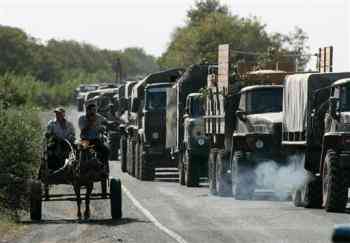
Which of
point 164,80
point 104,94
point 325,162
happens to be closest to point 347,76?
point 325,162

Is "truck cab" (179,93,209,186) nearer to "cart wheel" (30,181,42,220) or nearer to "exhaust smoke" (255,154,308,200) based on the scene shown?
"exhaust smoke" (255,154,308,200)

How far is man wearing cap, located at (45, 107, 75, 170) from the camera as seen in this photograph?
22.5m

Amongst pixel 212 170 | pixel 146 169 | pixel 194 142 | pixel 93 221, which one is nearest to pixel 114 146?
pixel 146 169

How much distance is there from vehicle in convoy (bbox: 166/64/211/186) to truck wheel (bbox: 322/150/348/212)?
10321mm

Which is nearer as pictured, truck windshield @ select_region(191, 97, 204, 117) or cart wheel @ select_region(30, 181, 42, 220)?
cart wheel @ select_region(30, 181, 42, 220)

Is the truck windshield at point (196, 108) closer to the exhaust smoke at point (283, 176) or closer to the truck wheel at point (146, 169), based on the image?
the truck wheel at point (146, 169)

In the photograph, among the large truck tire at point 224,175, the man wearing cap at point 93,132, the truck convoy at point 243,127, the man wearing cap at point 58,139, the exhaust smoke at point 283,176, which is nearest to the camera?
the man wearing cap at point 93,132

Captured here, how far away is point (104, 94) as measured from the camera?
200 ft

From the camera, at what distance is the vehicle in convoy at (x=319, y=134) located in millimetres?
23469

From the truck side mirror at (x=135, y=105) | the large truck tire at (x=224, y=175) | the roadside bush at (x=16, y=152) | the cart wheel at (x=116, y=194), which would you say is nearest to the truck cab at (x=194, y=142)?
the large truck tire at (x=224, y=175)

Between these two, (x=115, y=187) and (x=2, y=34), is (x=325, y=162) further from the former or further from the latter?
(x=2, y=34)

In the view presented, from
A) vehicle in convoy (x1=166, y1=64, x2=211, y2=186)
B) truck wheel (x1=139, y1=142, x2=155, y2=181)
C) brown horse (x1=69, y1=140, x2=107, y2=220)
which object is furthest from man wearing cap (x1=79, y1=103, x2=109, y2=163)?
truck wheel (x1=139, y1=142, x2=155, y2=181)

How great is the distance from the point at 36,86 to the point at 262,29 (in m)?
30.2

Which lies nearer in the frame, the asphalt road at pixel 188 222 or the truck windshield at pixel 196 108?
the asphalt road at pixel 188 222
